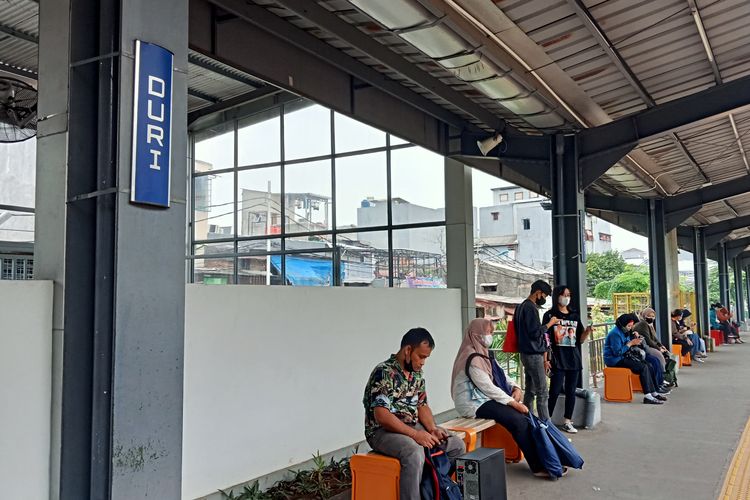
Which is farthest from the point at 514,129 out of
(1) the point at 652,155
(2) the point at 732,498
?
(2) the point at 732,498

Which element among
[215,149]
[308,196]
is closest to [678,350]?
[308,196]

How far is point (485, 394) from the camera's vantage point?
17.0ft

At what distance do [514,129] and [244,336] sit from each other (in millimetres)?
4854

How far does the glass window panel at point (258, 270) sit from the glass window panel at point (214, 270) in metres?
0.30

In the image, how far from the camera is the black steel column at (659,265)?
43.1 feet

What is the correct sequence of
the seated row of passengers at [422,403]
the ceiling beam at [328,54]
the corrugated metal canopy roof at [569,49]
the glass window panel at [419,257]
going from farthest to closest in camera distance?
the glass window panel at [419,257]
the ceiling beam at [328,54]
the corrugated metal canopy roof at [569,49]
the seated row of passengers at [422,403]

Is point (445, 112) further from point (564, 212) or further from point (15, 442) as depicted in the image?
point (15, 442)

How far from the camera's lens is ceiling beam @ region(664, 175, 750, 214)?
1236 centimetres

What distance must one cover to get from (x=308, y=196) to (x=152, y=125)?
10845 mm

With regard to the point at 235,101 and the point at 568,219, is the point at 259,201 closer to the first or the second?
the point at 235,101

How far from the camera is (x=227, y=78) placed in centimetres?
1440

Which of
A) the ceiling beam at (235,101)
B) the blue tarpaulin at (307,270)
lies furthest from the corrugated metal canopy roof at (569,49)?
the ceiling beam at (235,101)

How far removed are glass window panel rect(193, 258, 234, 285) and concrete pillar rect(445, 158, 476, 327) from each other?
7.52 metres

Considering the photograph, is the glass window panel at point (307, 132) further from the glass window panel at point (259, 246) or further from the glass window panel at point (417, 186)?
the glass window panel at point (417, 186)
